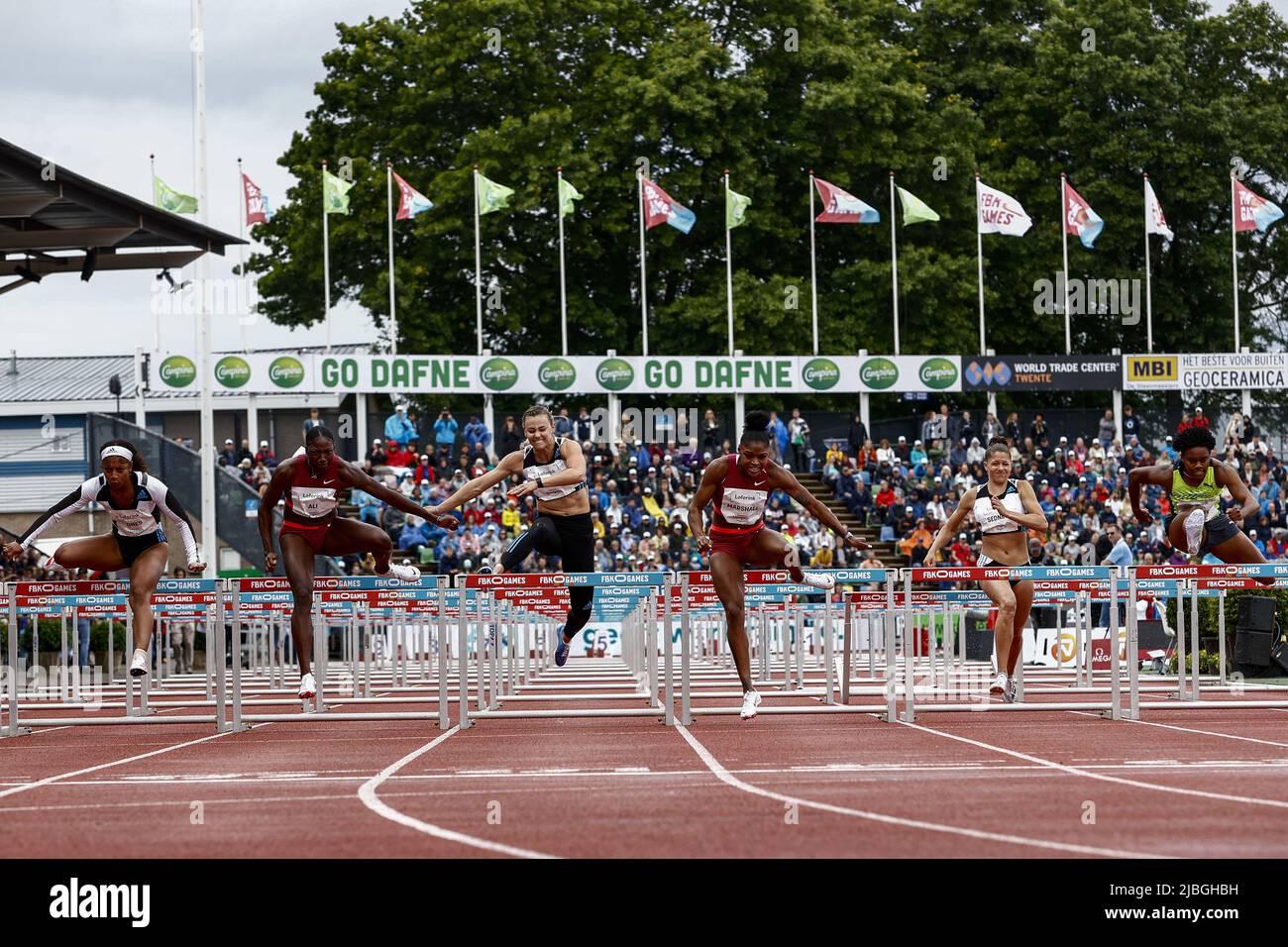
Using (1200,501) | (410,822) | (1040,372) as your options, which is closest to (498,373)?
(1040,372)

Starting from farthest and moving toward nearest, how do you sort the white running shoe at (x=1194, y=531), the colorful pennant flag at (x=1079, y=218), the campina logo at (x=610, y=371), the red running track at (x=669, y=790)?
the colorful pennant flag at (x=1079, y=218)
the campina logo at (x=610, y=371)
the white running shoe at (x=1194, y=531)
the red running track at (x=669, y=790)

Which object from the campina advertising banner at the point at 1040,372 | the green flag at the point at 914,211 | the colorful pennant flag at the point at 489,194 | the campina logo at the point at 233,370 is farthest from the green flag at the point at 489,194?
the campina advertising banner at the point at 1040,372

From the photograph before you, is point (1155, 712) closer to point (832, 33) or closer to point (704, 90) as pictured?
point (704, 90)

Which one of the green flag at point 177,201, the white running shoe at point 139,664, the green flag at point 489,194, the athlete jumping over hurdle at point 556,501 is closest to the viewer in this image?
the white running shoe at point 139,664

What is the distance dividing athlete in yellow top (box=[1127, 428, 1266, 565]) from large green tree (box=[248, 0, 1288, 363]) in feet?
105

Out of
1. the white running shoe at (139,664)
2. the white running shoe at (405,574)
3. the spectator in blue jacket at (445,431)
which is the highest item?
the spectator in blue jacket at (445,431)

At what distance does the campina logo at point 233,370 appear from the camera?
131 ft

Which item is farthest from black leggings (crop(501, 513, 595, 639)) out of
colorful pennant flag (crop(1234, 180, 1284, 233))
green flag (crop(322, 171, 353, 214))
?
colorful pennant flag (crop(1234, 180, 1284, 233))

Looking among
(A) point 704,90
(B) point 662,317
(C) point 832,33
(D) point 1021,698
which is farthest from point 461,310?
(D) point 1021,698

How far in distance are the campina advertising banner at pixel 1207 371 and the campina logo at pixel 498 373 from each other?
51.7 ft

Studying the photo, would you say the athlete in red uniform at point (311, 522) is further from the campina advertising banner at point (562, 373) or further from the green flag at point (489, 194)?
the green flag at point (489, 194)

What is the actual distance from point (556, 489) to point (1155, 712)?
17.7ft

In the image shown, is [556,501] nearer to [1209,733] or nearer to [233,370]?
[1209,733]

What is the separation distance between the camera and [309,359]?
133 ft
